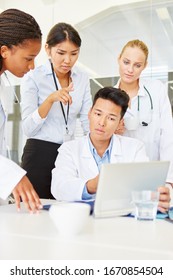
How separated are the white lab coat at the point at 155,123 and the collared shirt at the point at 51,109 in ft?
1.06

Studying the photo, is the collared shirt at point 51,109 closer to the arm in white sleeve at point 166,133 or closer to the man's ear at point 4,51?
the arm in white sleeve at point 166,133

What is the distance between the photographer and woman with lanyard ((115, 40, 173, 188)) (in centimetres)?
230

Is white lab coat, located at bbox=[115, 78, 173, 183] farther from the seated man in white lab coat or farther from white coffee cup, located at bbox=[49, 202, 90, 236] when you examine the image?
white coffee cup, located at bbox=[49, 202, 90, 236]

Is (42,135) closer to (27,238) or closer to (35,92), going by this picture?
(35,92)

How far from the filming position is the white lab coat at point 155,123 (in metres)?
2.30

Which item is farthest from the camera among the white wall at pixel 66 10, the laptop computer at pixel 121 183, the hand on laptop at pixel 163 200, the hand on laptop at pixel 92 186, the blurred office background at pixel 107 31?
the white wall at pixel 66 10

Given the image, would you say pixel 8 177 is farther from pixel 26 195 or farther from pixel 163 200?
pixel 163 200

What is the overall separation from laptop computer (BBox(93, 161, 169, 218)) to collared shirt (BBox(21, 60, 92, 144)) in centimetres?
95

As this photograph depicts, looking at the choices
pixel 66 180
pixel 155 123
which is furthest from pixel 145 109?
pixel 66 180

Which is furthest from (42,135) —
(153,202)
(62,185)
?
(153,202)

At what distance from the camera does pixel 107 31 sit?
4.24 m

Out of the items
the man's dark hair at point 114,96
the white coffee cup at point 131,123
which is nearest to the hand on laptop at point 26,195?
the man's dark hair at point 114,96

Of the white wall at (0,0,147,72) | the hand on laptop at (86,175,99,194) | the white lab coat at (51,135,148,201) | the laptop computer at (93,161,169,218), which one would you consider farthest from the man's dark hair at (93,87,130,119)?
the white wall at (0,0,147,72)

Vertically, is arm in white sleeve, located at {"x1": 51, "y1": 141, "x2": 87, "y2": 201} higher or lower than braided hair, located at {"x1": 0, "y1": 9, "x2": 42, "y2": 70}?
lower
